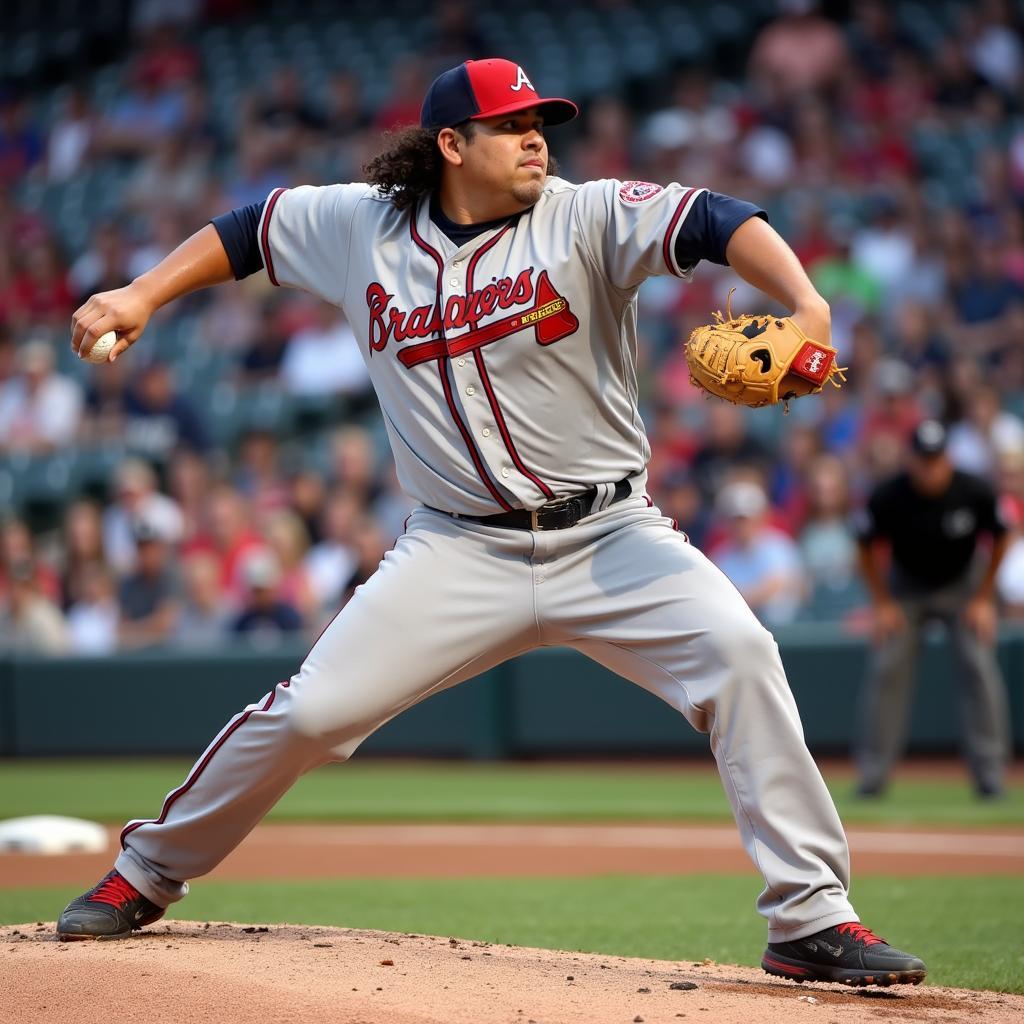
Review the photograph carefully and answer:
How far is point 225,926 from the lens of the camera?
4414 millimetres

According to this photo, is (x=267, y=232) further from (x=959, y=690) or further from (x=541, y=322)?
(x=959, y=690)

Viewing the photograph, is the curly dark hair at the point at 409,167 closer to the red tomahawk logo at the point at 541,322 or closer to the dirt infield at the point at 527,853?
the red tomahawk logo at the point at 541,322

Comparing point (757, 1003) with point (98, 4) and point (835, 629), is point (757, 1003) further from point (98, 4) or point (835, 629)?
point (98, 4)

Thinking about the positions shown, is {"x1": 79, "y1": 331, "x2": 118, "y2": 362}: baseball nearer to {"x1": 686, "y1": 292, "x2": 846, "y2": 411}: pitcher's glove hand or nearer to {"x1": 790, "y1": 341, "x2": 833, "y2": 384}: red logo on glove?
{"x1": 686, "y1": 292, "x2": 846, "y2": 411}: pitcher's glove hand

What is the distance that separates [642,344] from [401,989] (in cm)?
950

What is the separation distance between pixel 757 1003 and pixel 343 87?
13.7 m

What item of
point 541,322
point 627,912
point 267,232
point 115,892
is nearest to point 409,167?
point 267,232

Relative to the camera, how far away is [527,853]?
6.98 metres

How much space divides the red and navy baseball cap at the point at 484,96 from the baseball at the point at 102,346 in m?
0.91

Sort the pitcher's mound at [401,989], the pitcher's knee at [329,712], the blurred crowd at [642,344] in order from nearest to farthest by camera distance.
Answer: the pitcher's mound at [401,989], the pitcher's knee at [329,712], the blurred crowd at [642,344]

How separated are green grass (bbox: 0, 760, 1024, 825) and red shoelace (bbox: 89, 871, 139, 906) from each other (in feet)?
13.6

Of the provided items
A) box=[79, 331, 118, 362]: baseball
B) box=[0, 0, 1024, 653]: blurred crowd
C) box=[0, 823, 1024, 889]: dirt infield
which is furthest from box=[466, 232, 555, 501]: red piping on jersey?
box=[0, 0, 1024, 653]: blurred crowd

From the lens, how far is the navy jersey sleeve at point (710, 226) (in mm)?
3523

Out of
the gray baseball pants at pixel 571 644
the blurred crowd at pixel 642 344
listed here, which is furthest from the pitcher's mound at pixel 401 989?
the blurred crowd at pixel 642 344
